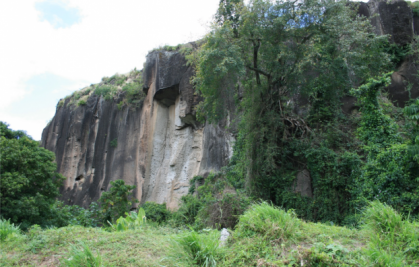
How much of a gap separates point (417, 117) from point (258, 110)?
18.5 feet

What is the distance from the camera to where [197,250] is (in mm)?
4762

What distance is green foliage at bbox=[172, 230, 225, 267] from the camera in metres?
4.64

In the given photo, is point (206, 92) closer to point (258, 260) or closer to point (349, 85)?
point (349, 85)

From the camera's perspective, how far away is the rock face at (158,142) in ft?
61.3

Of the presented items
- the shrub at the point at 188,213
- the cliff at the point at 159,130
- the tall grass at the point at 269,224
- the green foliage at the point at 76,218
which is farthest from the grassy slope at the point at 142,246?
the green foliage at the point at 76,218

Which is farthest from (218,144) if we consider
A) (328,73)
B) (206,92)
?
(328,73)

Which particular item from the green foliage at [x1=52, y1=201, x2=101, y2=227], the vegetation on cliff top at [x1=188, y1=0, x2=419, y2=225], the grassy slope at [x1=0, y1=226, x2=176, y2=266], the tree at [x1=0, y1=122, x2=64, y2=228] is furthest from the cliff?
the grassy slope at [x1=0, y1=226, x2=176, y2=266]

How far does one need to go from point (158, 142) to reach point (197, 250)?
1617 centimetres

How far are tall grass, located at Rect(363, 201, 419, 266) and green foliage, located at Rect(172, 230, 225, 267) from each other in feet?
6.83

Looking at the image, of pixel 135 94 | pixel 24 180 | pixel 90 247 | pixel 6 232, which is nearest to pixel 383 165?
pixel 90 247

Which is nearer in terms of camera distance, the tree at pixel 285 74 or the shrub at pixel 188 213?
the tree at pixel 285 74

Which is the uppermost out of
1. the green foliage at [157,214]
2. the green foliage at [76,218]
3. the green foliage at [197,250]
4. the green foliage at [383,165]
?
the green foliage at [383,165]

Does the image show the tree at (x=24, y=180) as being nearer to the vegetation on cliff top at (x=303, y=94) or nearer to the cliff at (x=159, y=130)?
the cliff at (x=159, y=130)

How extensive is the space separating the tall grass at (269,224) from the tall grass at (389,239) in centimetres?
112
